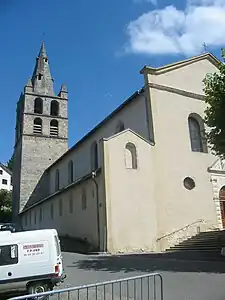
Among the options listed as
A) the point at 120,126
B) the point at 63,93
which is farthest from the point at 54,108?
the point at 120,126

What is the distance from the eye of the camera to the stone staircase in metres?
16.2

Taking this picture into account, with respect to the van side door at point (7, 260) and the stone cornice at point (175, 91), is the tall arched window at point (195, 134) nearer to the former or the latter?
the stone cornice at point (175, 91)

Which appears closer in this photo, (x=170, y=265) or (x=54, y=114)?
(x=170, y=265)

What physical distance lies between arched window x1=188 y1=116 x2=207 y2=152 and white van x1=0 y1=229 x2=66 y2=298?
16.3m

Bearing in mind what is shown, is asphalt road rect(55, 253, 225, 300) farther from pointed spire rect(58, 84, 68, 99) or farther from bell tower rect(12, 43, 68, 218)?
pointed spire rect(58, 84, 68, 99)

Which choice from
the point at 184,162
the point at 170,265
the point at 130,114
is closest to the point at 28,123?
the point at 130,114

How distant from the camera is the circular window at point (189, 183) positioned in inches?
834

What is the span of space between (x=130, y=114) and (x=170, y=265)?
44.2 ft

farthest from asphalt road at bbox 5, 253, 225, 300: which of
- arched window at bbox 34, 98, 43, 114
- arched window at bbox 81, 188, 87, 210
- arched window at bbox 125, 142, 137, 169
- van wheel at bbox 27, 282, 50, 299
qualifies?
arched window at bbox 34, 98, 43, 114

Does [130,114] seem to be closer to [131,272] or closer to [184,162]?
[184,162]

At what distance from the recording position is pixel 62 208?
27.5m

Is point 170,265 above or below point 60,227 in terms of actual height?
below

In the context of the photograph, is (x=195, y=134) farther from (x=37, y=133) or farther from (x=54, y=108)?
(x=54, y=108)

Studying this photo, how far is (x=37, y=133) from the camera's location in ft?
143
